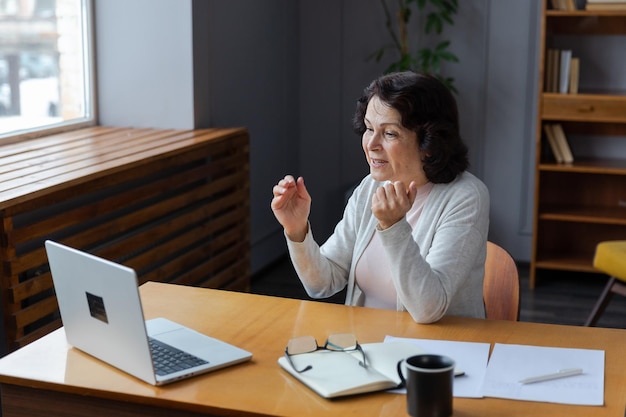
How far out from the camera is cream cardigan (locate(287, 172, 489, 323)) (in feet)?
6.37

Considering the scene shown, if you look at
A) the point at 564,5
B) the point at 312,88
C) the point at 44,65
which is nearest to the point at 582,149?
the point at 564,5

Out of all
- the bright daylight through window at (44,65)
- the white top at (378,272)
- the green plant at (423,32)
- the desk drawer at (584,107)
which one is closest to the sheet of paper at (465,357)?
the white top at (378,272)

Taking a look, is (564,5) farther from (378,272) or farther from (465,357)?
(465,357)

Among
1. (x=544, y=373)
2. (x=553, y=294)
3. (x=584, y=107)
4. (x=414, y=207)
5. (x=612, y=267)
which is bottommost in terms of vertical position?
(x=553, y=294)

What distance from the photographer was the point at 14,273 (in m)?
2.59

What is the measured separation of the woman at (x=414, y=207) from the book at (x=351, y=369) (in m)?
0.34

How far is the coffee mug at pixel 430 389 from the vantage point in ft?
4.80

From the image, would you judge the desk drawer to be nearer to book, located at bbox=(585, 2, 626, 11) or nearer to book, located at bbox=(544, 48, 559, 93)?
book, located at bbox=(544, 48, 559, 93)

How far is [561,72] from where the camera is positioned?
181 inches

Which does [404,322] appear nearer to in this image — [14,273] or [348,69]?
[14,273]

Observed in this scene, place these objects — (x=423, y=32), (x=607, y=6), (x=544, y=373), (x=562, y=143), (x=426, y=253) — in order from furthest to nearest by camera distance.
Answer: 1. (x=423, y=32)
2. (x=562, y=143)
3. (x=607, y=6)
4. (x=426, y=253)
5. (x=544, y=373)

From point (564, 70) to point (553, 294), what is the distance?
1114mm

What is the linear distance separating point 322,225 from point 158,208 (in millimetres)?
2118

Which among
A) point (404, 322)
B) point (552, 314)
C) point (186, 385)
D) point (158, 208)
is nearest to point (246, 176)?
point (158, 208)
